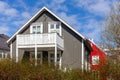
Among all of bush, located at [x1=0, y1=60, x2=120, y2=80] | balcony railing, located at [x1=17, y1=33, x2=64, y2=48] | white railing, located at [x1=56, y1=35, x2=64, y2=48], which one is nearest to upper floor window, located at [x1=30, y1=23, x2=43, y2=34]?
balcony railing, located at [x1=17, y1=33, x2=64, y2=48]

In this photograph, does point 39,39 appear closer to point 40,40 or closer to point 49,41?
point 40,40

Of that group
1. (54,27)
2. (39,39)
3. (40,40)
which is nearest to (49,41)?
(40,40)

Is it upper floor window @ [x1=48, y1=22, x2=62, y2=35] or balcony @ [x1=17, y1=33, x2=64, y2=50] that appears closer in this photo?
balcony @ [x1=17, y1=33, x2=64, y2=50]

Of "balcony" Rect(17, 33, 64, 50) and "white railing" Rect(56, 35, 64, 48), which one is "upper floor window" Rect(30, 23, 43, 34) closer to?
"balcony" Rect(17, 33, 64, 50)

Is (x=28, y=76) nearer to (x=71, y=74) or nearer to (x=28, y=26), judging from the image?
A: (x=71, y=74)

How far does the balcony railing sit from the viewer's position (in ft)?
102

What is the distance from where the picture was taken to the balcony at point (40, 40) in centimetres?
3115

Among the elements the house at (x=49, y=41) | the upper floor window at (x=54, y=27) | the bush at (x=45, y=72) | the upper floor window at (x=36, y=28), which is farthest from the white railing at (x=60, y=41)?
the bush at (x=45, y=72)

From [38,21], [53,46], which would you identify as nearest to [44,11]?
[38,21]

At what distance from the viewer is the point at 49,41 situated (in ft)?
103

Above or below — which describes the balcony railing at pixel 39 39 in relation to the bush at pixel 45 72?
above

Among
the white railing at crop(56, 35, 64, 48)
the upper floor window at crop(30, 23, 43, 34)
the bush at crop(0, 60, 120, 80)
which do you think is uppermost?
the upper floor window at crop(30, 23, 43, 34)

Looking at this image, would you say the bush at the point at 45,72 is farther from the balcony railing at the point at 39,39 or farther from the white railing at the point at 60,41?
the white railing at the point at 60,41

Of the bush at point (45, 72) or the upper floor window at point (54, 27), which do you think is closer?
the bush at point (45, 72)
